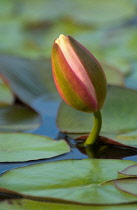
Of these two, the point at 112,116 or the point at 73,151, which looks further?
the point at 112,116

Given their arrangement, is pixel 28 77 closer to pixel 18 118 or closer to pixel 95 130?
pixel 18 118

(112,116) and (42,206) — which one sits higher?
(112,116)

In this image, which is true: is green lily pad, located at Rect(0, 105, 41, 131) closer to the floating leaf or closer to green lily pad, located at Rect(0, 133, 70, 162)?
green lily pad, located at Rect(0, 133, 70, 162)

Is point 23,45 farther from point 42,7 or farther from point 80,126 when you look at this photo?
point 80,126

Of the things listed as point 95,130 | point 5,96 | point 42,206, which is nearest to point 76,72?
point 95,130

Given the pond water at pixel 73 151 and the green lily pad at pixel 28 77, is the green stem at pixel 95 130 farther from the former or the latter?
the green lily pad at pixel 28 77

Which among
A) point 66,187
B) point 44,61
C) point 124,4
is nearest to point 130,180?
point 66,187

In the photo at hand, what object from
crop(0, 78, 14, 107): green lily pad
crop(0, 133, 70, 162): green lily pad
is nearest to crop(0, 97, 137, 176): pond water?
crop(0, 133, 70, 162): green lily pad
